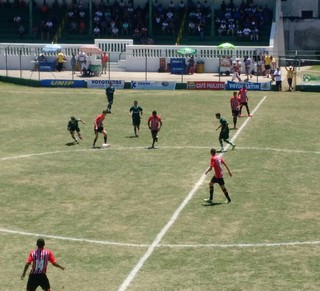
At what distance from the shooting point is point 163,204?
1176 inches

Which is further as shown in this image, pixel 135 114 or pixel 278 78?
pixel 278 78

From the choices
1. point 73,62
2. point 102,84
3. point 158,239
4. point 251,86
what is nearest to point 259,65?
point 251,86

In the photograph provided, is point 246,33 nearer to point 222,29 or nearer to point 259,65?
point 222,29

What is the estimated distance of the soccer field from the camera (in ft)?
75.4

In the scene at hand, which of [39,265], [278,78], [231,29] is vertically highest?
[231,29]

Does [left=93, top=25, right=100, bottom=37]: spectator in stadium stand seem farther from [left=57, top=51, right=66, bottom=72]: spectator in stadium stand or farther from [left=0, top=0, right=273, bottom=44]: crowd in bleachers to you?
[left=57, top=51, right=66, bottom=72]: spectator in stadium stand

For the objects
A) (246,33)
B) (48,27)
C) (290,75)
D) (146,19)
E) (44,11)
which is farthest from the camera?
(44,11)

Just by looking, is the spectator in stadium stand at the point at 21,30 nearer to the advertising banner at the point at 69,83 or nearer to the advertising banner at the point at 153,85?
the advertising banner at the point at 69,83

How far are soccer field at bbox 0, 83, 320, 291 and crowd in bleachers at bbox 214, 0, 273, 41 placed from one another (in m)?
25.2

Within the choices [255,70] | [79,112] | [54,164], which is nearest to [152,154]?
[54,164]

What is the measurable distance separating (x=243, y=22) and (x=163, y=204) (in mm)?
47500

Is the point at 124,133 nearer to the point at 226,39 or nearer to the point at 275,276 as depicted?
the point at 275,276

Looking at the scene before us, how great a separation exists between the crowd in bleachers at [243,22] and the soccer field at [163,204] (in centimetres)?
2518

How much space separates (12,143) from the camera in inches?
1617
